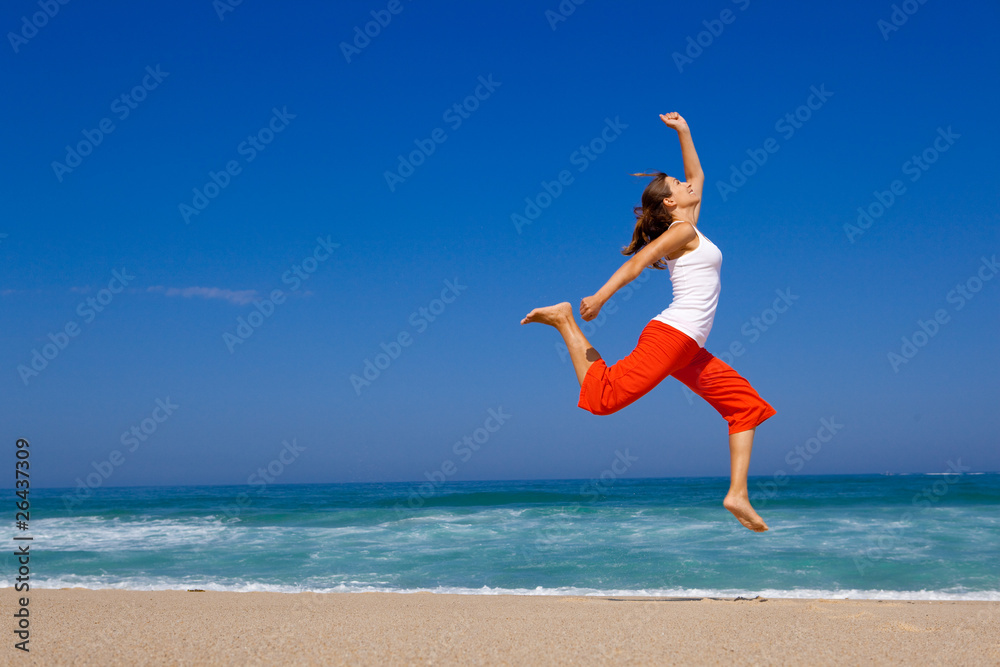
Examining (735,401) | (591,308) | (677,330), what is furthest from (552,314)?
(735,401)

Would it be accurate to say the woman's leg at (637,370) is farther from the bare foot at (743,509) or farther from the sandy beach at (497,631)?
the sandy beach at (497,631)

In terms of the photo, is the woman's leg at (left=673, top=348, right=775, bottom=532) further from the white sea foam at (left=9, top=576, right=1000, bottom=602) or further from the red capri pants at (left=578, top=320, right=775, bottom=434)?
the white sea foam at (left=9, top=576, right=1000, bottom=602)

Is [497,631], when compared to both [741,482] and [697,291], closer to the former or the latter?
[741,482]

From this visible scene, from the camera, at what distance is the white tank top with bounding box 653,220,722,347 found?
3.57m

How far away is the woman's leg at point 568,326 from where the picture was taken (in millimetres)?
3773

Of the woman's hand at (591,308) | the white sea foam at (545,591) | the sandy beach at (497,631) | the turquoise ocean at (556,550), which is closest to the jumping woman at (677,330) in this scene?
the woman's hand at (591,308)

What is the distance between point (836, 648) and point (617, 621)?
1.68 metres

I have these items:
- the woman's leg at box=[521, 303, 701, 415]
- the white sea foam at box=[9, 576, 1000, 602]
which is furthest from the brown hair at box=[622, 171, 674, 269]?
the white sea foam at box=[9, 576, 1000, 602]

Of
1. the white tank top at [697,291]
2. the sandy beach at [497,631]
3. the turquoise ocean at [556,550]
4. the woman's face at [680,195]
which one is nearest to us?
the white tank top at [697,291]

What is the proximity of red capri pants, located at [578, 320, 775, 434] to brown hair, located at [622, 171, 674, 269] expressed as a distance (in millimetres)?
399

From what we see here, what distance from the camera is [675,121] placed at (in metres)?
3.88

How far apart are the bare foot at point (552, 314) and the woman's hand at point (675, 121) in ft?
3.54

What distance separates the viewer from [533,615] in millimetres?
6555

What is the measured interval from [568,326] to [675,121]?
1.21 m
